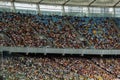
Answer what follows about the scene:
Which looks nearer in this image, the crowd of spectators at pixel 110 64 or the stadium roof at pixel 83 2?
the crowd of spectators at pixel 110 64

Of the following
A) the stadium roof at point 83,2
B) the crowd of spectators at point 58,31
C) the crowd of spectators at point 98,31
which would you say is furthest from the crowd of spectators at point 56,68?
the stadium roof at point 83,2

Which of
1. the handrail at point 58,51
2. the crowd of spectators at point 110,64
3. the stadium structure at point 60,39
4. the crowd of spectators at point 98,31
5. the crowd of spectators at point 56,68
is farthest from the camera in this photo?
the crowd of spectators at point 98,31

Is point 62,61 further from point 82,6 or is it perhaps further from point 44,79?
point 82,6

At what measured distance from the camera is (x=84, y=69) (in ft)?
173

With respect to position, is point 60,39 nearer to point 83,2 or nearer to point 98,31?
point 98,31

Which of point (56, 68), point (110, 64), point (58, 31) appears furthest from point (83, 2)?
point (56, 68)

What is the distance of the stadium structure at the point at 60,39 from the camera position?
49094 mm

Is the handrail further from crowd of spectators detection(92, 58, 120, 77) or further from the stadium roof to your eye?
the stadium roof

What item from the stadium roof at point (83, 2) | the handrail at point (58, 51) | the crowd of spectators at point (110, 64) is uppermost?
the stadium roof at point (83, 2)

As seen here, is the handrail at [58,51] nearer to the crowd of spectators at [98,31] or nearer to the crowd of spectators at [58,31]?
the crowd of spectators at [58,31]

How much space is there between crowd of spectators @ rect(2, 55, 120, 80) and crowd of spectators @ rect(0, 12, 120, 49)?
2.16 m

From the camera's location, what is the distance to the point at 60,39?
5659cm

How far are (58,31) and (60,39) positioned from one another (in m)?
2.11

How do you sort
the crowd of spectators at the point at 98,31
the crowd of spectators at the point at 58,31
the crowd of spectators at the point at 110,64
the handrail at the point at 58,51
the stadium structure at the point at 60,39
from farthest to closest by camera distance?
1. the crowd of spectators at the point at 98,31
2. the crowd of spectators at the point at 110,64
3. the crowd of spectators at the point at 58,31
4. the handrail at the point at 58,51
5. the stadium structure at the point at 60,39
